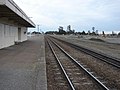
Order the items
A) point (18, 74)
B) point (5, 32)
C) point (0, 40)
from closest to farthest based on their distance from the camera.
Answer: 1. point (18, 74)
2. point (0, 40)
3. point (5, 32)

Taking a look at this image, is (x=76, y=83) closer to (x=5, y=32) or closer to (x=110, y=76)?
(x=110, y=76)

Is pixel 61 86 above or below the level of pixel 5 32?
below

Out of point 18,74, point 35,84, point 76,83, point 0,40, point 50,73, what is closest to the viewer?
point 35,84

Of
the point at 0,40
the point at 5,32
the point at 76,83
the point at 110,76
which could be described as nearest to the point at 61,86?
the point at 76,83

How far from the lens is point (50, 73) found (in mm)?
13352


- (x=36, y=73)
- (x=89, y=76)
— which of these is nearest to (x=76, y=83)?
(x=89, y=76)

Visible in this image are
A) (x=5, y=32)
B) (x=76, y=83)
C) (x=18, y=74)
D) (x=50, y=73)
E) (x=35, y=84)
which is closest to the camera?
(x=35, y=84)

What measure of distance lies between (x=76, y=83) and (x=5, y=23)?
20.9m

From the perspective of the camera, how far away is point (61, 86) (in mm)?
10000

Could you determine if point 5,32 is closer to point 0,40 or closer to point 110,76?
point 0,40

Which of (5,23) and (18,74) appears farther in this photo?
(5,23)

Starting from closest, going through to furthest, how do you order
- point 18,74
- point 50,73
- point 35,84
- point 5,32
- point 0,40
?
point 35,84
point 18,74
point 50,73
point 0,40
point 5,32

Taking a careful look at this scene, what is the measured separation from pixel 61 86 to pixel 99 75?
10.1 feet

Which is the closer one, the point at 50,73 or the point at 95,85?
the point at 95,85
